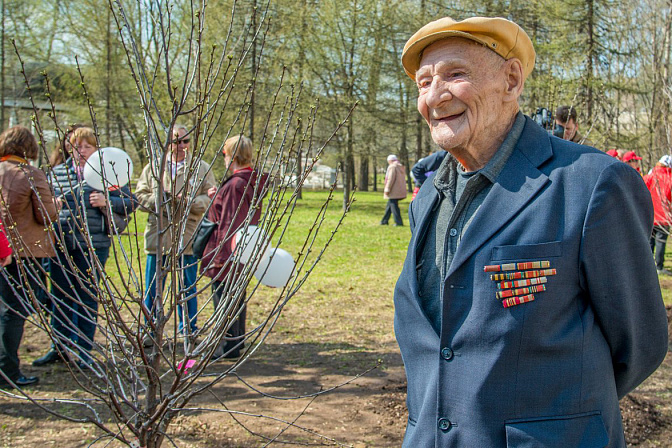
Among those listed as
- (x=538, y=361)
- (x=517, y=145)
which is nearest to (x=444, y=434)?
(x=538, y=361)

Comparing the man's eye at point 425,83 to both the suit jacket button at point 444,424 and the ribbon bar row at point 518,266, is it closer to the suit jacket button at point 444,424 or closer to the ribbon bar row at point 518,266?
the ribbon bar row at point 518,266

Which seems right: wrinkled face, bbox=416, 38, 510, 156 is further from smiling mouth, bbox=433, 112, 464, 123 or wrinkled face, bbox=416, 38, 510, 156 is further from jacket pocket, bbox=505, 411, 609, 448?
jacket pocket, bbox=505, 411, 609, 448

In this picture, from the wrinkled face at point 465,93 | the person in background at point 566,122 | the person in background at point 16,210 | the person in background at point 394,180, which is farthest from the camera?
the person in background at point 394,180

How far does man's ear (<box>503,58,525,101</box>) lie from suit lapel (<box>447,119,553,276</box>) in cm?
21

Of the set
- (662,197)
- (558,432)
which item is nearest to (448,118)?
(558,432)

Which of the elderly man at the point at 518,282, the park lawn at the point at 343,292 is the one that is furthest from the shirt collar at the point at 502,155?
the park lawn at the point at 343,292

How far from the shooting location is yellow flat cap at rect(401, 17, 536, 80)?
193 centimetres

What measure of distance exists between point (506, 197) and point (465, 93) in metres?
0.36

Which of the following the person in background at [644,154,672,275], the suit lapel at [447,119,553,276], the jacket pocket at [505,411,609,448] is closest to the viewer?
the jacket pocket at [505,411,609,448]

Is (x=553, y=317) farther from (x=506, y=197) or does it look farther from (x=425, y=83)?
(x=425, y=83)

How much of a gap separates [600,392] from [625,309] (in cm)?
25

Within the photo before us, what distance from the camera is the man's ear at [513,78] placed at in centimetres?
202

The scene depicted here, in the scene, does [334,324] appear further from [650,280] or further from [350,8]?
[350,8]

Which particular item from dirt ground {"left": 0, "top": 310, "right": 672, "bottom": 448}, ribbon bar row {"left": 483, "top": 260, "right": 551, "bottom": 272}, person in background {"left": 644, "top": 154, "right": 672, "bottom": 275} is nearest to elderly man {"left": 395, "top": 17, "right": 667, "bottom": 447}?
ribbon bar row {"left": 483, "top": 260, "right": 551, "bottom": 272}
